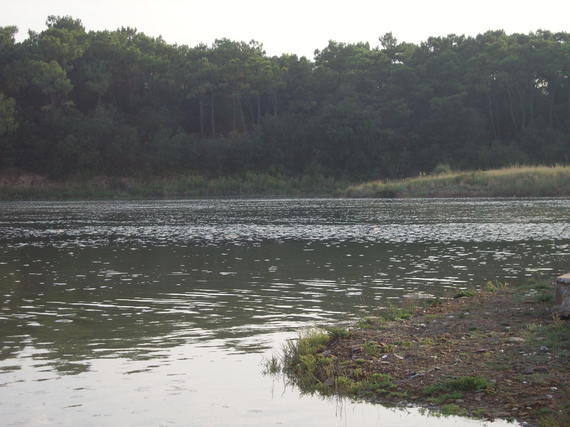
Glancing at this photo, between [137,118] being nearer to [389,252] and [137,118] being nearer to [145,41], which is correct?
[145,41]

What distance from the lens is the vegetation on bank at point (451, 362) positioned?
951cm

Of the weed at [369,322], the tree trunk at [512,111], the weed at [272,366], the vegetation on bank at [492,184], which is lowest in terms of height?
the weed at [272,366]

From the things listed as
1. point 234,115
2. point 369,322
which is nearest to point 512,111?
point 234,115

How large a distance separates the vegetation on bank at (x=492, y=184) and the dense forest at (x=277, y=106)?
36138 mm

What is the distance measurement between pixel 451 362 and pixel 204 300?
852cm

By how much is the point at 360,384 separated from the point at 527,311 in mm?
4910

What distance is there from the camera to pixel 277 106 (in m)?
138

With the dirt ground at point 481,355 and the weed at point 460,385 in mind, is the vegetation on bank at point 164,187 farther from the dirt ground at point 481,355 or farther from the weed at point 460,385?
the weed at point 460,385

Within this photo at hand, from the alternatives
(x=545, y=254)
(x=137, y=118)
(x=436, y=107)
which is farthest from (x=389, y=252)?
(x=137, y=118)

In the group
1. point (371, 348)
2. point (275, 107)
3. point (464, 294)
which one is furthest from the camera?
point (275, 107)

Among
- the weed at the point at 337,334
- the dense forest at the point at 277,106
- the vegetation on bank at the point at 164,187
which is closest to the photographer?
the weed at the point at 337,334

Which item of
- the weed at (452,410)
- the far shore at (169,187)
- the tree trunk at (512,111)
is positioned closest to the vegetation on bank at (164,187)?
the far shore at (169,187)

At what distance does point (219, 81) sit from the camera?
131500 millimetres

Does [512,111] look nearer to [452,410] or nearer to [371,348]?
[371,348]
